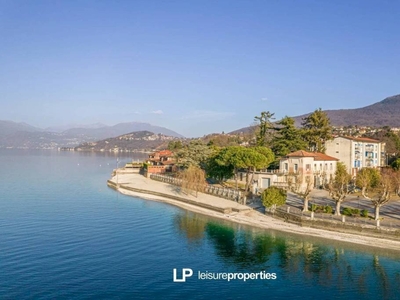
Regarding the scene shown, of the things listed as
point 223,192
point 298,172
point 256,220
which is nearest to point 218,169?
point 223,192

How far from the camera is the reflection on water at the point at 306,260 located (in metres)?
24.4

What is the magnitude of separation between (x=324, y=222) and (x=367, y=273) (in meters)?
10.2

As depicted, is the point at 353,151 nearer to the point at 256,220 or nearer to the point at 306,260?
the point at 256,220

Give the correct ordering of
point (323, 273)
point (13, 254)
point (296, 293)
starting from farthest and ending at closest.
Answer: point (13, 254) → point (323, 273) → point (296, 293)

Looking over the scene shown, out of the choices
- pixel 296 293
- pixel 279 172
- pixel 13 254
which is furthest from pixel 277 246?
pixel 279 172

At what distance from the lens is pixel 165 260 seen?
27.8 metres

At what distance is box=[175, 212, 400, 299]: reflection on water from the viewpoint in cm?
2441

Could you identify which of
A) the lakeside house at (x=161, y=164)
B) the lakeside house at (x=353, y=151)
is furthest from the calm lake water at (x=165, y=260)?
the lakeside house at (x=161, y=164)

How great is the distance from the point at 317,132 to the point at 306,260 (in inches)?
1728

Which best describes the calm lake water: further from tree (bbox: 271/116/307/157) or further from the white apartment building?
tree (bbox: 271/116/307/157)

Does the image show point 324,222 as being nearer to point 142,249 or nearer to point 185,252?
point 185,252

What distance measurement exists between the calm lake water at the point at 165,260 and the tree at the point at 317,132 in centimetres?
3352

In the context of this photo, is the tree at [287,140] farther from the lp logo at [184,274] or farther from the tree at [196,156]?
the lp logo at [184,274]

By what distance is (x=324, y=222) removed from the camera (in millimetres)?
36156
